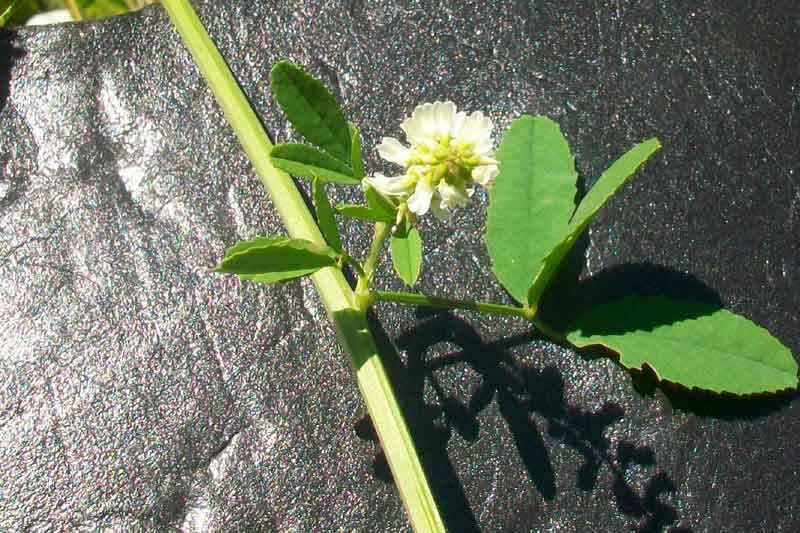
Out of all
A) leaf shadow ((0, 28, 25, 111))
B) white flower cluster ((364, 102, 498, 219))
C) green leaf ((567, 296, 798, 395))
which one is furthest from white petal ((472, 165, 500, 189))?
leaf shadow ((0, 28, 25, 111))

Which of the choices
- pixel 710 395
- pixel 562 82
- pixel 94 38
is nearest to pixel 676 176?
pixel 562 82

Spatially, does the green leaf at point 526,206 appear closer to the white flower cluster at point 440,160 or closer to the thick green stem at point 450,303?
the thick green stem at point 450,303

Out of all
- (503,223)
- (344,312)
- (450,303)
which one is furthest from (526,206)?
(344,312)

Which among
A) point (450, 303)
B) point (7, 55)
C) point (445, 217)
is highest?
point (7, 55)

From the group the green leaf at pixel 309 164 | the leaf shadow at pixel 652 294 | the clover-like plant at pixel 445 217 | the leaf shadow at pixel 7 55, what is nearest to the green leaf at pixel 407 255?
the clover-like plant at pixel 445 217

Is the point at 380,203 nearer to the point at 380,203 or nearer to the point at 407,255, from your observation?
the point at 380,203

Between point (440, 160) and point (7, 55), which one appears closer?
point (440, 160)

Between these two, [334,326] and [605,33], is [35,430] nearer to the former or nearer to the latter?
[334,326]
